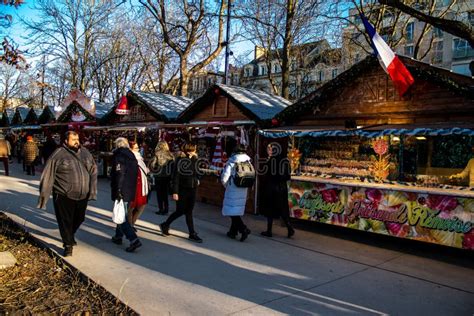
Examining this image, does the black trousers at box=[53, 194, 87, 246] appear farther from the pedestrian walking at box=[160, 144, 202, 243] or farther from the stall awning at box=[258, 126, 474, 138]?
the stall awning at box=[258, 126, 474, 138]

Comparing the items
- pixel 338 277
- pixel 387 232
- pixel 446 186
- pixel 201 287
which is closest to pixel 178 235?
pixel 201 287

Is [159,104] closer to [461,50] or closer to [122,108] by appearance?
[122,108]

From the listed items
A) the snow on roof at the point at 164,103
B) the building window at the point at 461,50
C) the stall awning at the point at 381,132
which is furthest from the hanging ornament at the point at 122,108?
the building window at the point at 461,50

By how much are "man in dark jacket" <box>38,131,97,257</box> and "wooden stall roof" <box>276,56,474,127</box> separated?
16.8ft

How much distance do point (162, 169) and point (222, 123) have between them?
2.42 metres

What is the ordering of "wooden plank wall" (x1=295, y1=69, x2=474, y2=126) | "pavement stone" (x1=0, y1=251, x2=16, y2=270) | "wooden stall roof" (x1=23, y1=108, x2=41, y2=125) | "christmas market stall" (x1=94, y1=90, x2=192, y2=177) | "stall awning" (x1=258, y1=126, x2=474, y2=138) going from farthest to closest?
1. "wooden stall roof" (x1=23, y1=108, x2=41, y2=125)
2. "christmas market stall" (x1=94, y1=90, x2=192, y2=177)
3. "wooden plank wall" (x1=295, y1=69, x2=474, y2=126)
4. "stall awning" (x1=258, y1=126, x2=474, y2=138)
5. "pavement stone" (x1=0, y1=251, x2=16, y2=270)

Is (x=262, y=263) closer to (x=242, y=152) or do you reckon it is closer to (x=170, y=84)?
(x=242, y=152)

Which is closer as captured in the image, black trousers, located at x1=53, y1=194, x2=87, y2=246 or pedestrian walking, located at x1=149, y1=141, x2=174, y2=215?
black trousers, located at x1=53, y1=194, x2=87, y2=246

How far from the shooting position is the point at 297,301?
172 inches

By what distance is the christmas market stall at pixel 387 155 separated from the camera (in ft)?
21.2

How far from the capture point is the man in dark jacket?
18.0ft

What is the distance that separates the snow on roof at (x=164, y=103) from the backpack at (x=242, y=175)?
23.0 ft

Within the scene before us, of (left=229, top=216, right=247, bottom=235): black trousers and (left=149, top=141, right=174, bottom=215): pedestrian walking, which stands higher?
(left=149, top=141, right=174, bottom=215): pedestrian walking

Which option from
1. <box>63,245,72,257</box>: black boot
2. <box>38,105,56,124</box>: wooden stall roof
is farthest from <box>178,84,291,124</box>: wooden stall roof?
<box>38,105,56,124</box>: wooden stall roof
